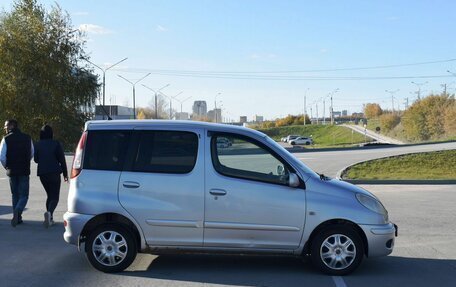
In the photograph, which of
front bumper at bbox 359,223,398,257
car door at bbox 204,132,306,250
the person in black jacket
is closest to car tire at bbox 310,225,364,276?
front bumper at bbox 359,223,398,257

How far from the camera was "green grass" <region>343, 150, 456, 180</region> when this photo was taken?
19.3 meters

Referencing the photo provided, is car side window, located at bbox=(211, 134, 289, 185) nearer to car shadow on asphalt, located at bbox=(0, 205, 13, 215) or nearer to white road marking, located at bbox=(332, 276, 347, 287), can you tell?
white road marking, located at bbox=(332, 276, 347, 287)

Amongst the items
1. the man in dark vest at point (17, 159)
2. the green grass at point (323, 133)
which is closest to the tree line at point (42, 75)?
the man in dark vest at point (17, 159)

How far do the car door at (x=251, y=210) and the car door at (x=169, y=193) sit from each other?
0.14 m

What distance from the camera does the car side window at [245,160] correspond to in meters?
6.26

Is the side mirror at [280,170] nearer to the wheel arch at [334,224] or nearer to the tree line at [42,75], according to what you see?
the wheel arch at [334,224]

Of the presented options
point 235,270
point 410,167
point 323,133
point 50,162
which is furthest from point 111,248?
point 323,133

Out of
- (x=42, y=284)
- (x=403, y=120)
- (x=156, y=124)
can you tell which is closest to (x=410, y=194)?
(x=156, y=124)

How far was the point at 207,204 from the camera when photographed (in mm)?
6199

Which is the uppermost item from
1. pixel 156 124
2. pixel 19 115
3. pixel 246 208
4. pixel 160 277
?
pixel 19 115

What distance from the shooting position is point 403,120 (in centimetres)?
9506

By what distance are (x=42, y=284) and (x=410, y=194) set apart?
37.4ft

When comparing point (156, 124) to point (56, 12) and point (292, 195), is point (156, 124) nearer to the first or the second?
point (292, 195)

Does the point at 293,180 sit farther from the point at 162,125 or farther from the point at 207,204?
the point at 162,125
